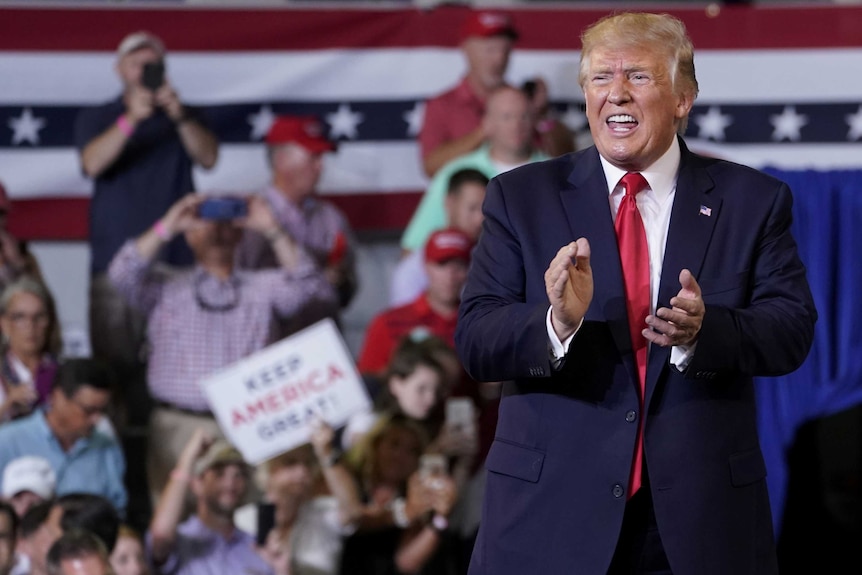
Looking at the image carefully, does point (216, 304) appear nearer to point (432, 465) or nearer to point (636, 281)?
point (432, 465)

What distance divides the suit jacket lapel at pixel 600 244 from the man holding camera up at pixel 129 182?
2930 mm

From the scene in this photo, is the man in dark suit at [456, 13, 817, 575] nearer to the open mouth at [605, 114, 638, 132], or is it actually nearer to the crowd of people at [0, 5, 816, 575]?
the open mouth at [605, 114, 638, 132]

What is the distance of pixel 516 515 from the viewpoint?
179 centimetres

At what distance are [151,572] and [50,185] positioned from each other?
1.38m

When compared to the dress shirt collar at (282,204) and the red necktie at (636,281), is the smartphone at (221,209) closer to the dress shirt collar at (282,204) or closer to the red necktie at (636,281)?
the dress shirt collar at (282,204)

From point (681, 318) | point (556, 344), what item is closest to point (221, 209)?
point (556, 344)

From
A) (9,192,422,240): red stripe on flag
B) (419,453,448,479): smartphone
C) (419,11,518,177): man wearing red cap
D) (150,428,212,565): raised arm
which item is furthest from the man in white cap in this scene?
(419,11,518,177): man wearing red cap

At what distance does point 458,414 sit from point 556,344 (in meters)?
2.88

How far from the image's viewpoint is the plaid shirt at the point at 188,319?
4512 millimetres

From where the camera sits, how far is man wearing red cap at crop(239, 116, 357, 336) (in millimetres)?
4633

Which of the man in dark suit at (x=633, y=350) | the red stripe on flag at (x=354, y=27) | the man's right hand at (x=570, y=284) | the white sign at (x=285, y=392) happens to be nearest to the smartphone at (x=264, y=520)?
the white sign at (x=285, y=392)

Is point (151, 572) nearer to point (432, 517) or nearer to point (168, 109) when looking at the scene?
point (432, 517)

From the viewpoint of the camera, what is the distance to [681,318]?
1.59m

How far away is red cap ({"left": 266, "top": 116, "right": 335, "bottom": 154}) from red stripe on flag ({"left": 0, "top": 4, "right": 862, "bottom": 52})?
0.28 m
